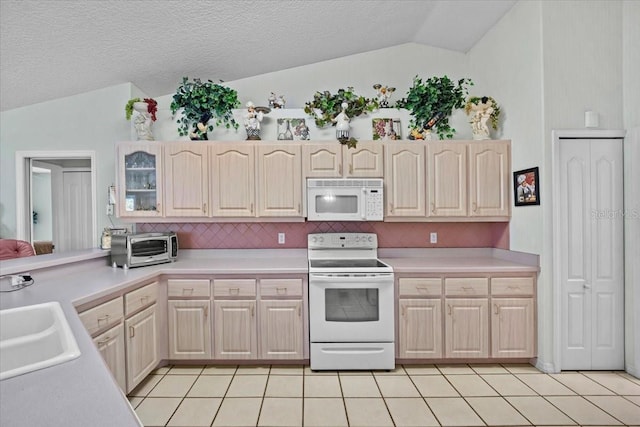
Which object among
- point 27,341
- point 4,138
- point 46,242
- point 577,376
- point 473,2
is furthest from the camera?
point 46,242

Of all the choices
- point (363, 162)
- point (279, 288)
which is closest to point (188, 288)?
point (279, 288)

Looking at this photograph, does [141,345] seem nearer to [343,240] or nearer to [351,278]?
[351,278]

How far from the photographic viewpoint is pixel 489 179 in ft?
10.7

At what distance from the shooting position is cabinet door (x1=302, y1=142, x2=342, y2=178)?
10.8 ft

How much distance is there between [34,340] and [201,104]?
2473 mm

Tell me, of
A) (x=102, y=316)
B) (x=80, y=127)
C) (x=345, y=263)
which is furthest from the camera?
(x=80, y=127)

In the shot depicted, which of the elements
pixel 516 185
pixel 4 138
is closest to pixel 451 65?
pixel 516 185

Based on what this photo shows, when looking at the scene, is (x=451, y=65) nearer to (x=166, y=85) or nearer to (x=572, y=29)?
(x=572, y=29)

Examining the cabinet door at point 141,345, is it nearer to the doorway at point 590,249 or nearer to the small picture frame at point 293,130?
the small picture frame at point 293,130

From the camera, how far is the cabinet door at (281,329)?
9.62 feet

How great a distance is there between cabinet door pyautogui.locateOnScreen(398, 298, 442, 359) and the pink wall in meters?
0.81

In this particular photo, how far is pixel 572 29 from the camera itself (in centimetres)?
278

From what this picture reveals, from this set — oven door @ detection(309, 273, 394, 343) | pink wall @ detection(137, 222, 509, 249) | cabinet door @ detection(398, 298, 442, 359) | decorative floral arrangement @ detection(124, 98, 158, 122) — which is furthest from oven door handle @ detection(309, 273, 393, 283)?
decorative floral arrangement @ detection(124, 98, 158, 122)

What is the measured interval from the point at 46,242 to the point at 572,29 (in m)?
6.91
